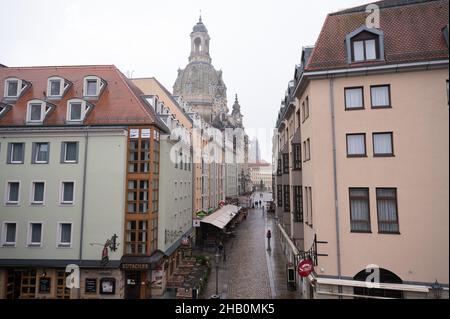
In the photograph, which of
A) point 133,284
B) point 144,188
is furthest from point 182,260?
point 144,188

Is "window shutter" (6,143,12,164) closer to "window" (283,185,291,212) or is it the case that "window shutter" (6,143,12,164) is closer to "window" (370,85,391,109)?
"window" (283,185,291,212)

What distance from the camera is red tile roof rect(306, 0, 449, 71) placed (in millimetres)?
13828

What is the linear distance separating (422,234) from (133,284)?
686 inches

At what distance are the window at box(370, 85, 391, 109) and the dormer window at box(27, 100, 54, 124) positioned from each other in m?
21.3

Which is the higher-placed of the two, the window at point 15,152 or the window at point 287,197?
the window at point 15,152

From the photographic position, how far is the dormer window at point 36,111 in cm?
2095

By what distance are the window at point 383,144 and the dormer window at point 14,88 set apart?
25.3 metres

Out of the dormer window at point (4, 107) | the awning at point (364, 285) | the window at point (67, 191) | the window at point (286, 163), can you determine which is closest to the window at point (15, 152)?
the dormer window at point (4, 107)

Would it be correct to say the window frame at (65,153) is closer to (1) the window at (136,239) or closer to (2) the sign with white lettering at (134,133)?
(2) the sign with white lettering at (134,133)

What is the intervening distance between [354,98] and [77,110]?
18.3 metres

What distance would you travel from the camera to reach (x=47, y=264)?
19.3 meters

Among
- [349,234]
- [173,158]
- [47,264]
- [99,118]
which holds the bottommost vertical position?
[47,264]

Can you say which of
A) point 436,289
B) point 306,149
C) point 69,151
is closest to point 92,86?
point 69,151
